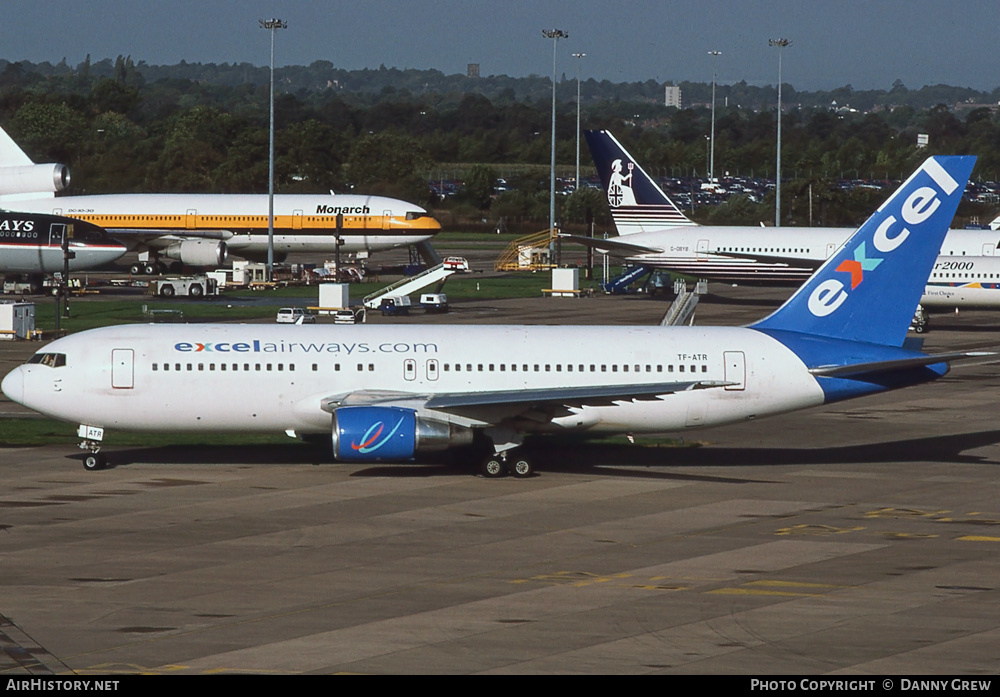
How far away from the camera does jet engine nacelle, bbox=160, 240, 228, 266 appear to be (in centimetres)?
10494

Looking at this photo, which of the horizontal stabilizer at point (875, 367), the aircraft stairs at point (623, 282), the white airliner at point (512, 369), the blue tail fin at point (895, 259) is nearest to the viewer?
the white airliner at point (512, 369)

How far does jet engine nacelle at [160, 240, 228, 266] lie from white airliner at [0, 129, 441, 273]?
2890 mm

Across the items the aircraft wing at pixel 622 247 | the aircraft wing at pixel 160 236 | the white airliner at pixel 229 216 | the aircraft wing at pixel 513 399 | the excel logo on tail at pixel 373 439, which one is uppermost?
the white airliner at pixel 229 216

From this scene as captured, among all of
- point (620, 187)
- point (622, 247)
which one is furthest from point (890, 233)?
point (620, 187)

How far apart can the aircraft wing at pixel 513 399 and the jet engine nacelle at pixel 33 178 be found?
8294 cm

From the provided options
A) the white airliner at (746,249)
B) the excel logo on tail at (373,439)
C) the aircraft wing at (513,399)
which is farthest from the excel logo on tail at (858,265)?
the white airliner at (746,249)

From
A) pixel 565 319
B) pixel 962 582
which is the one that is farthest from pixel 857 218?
pixel 962 582

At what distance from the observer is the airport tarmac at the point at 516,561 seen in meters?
21.8

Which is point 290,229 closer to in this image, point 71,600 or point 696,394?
point 696,394

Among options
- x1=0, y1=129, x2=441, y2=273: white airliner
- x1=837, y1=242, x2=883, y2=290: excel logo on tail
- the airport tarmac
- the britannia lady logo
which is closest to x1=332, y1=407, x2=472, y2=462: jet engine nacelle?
the airport tarmac

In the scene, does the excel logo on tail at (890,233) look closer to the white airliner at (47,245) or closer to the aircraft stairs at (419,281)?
the aircraft stairs at (419,281)

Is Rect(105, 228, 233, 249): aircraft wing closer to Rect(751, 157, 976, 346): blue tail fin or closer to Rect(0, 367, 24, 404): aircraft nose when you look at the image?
Rect(0, 367, 24, 404): aircraft nose

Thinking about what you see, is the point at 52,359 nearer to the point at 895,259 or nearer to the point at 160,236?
the point at 895,259

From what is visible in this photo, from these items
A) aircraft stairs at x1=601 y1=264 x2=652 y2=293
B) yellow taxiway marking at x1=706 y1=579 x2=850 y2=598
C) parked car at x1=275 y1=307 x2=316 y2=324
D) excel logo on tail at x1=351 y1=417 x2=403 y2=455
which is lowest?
yellow taxiway marking at x1=706 y1=579 x2=850 y2=598
